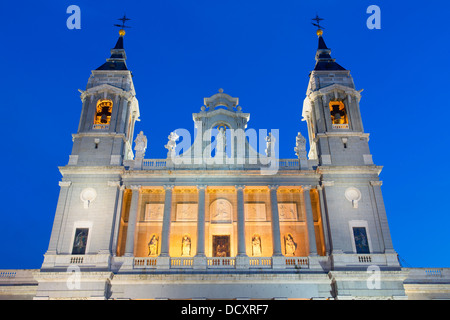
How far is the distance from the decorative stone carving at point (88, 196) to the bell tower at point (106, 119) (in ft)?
7.92

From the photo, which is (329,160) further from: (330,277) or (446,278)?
(446,278)

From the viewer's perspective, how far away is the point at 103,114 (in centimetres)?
3534

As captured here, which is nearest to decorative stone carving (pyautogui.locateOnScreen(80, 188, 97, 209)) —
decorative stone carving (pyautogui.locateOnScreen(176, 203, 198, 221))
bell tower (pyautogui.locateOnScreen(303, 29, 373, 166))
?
decorative stone carving (pyautogui.locateOnScreen(176, 203, 198, 221))

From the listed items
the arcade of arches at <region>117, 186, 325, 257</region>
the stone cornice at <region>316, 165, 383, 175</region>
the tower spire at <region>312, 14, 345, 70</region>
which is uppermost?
the tower spire at <region>312, 14, 345, 70</region>

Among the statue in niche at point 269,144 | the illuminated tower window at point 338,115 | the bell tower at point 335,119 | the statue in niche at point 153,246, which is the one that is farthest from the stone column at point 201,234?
the illuminated tower window at point 338,115

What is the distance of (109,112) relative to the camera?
116ft

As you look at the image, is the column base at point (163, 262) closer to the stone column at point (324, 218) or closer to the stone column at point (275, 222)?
the stone column at point (275, 222)

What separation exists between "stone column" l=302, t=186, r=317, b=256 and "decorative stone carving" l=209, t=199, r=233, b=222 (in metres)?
5.96

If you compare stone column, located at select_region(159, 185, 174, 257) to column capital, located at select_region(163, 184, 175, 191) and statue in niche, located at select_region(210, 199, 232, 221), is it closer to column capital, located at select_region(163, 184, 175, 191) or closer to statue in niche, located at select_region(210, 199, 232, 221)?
column capital, located at select_region(163, 184, 175, 191)

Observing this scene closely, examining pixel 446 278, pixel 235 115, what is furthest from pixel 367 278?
pixel 235 115

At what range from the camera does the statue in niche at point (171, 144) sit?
1291 inches

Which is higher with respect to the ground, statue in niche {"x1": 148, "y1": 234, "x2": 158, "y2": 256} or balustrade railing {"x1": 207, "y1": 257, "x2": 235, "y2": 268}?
statue in niche {"x1": 148, "y1": 234, "x2": 158, "y2": 256}

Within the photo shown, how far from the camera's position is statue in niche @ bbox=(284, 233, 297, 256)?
31.0 metres
